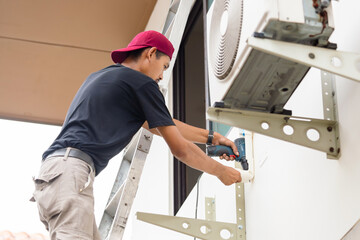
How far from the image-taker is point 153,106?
7.48 feet

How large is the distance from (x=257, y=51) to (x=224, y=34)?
1.00 ft

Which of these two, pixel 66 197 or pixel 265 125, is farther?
pixel 265 125

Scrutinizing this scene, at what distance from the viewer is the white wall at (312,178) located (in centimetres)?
197

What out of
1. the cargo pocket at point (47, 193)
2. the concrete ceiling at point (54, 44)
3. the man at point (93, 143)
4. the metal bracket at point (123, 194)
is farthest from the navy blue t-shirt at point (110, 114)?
the concrete ceiling at point (54, 44)

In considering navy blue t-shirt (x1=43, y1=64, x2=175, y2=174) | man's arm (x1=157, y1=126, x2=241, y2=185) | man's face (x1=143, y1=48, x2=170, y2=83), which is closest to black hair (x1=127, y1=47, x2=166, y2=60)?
man's face (x1=143, y1=48, x2=170, y2=83)

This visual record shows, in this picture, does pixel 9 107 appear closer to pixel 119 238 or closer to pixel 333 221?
pixel 119 238

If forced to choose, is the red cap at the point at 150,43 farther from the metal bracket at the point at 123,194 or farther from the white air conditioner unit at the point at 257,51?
the metal bracket at the point at 123,194

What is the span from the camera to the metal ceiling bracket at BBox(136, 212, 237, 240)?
2.71 meters

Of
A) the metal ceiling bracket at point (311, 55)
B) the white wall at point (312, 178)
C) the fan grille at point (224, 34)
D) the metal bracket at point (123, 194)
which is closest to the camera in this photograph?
the metal ceiling bracket at point (311, 55)

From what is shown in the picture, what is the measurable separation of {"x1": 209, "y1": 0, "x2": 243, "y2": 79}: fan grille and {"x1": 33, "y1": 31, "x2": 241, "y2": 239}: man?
248mm

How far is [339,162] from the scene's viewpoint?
80.4 inches

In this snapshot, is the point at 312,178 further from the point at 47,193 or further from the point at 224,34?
the point at 47,193

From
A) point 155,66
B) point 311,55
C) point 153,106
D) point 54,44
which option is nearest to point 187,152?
point 153,106

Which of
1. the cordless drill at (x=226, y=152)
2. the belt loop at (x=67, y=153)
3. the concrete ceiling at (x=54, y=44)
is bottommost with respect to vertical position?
the belt loop at (x=67, y=153)
